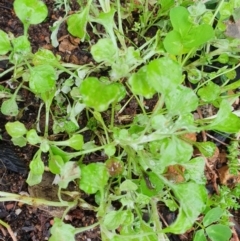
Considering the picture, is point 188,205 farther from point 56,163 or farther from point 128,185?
point 56,163

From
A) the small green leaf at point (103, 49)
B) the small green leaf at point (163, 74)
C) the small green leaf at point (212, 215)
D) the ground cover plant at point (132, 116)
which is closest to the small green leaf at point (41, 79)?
the ground cover plant at point (132, 116)

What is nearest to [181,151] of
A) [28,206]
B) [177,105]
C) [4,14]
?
[177,105]

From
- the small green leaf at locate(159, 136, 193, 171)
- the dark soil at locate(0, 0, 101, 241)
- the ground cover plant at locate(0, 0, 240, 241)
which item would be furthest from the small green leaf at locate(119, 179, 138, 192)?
the dark soil at locate(0, 0, 101, 241)

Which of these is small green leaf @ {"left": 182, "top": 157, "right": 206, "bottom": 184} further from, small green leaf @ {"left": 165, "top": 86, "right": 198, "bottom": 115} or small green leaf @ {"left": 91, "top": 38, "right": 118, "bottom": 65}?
small green leaf @ {"left": 91, "top": 38, "right": 118, "bottom": 65}

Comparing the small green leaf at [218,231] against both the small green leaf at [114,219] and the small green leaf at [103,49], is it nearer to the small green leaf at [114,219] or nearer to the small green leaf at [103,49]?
the small green leaf at [114,219]

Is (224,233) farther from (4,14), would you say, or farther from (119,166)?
(4,14)

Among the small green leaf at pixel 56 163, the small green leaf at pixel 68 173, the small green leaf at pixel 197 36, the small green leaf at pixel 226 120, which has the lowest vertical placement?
the small green leaf at pixel 68 173
